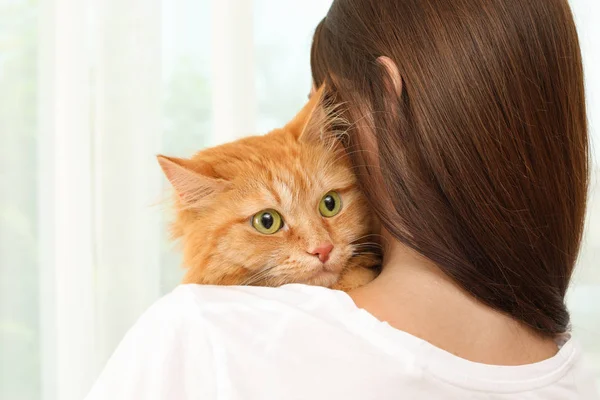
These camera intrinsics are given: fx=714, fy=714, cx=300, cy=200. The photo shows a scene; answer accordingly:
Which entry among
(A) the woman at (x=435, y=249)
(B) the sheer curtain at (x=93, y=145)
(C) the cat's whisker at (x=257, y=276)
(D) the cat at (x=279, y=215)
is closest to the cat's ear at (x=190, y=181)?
(D) the cat at (x=279, y=215)

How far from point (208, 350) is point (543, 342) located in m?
0.62

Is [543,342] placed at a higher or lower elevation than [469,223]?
lower

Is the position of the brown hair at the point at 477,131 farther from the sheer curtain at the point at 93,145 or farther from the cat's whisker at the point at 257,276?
the sheer curtain at the point at 93,145

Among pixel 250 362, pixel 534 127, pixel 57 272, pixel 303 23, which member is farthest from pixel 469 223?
pixel 303 23

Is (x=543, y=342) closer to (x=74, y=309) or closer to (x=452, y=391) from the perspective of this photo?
(x=452, y=391)

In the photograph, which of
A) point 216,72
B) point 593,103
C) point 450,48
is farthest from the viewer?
point 593,103

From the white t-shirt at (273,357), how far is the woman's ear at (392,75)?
Answer: 1.19 feet

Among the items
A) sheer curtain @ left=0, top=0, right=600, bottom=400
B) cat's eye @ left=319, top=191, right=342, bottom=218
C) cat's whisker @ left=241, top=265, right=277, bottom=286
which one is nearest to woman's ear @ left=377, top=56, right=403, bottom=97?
cat's eye @ left=319, top=191, right=342, bottom=218

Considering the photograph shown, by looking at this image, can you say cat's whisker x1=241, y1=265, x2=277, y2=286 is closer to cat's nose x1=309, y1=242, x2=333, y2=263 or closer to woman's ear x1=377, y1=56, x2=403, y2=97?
cat's nose x1=309, y1=242, x2=333, y2=263

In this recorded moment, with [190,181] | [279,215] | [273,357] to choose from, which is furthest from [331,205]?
[273,357]

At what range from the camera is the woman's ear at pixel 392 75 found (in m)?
1.20

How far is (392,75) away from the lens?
120 cm

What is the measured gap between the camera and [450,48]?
3.83 ft

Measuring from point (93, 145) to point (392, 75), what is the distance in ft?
5.22
